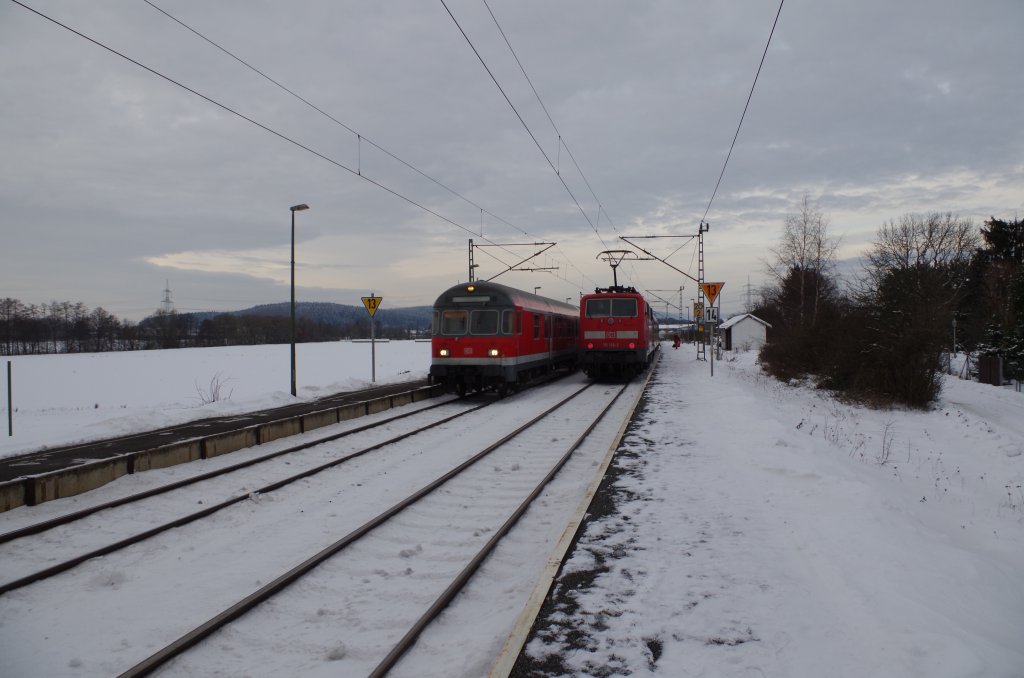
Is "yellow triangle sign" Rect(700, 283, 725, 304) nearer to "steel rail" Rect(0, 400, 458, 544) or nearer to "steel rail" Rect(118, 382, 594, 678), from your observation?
"steel rail" Rect(0, 400, 458, 544)

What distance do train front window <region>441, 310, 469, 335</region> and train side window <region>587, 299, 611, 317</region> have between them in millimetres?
5381

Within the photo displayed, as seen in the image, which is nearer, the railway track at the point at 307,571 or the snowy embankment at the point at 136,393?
the railway track at the point at 307,571

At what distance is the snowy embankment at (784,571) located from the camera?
3.41 meters

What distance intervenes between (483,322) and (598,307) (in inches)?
211

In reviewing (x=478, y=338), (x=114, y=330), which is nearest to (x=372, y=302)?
(x=478, y=338)

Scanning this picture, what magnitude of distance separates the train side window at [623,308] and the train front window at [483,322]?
538cm

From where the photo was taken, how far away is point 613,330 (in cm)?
2003

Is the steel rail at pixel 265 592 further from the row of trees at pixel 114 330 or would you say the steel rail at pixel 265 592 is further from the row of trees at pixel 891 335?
the row of trees at pixel 114 330

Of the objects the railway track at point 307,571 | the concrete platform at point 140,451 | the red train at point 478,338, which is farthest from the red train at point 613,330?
the railway track at point 307,571

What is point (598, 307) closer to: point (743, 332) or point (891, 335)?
point (891, 335)

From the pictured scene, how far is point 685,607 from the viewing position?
406 centimetres

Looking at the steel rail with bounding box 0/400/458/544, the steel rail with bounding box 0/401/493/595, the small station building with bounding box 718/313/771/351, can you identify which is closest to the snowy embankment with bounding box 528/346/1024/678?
the steel rail with bounding box 0/401/493/595

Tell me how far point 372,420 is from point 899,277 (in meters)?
15.7

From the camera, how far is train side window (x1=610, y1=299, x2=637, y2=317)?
20.2 meters
